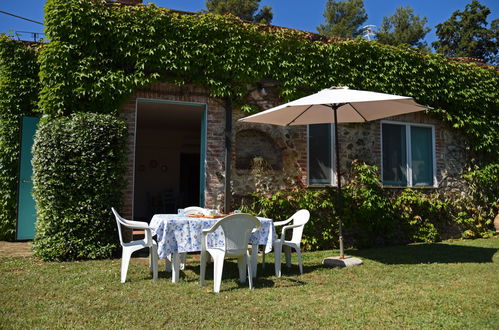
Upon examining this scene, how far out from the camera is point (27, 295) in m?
3.78

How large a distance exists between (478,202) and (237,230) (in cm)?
672

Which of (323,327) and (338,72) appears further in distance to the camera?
(338,72)

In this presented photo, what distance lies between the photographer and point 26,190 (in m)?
7.17

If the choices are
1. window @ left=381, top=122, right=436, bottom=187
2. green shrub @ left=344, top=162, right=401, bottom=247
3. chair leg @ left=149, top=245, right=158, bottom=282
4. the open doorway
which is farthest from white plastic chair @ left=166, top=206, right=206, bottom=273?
the open doorway

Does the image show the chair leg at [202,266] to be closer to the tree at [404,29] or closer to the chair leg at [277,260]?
the chair leg at [277,260]

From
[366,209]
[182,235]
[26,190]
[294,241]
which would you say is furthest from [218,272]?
[26,190]

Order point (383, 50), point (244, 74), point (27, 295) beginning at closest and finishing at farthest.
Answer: point (27, 295) → point (244, 74) → point (383, 50)

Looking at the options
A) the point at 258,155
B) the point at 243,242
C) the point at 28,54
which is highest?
the point at 28,54

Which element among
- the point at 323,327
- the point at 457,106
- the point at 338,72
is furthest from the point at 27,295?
the point at 457,106

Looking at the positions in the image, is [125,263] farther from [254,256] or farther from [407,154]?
[407,154]

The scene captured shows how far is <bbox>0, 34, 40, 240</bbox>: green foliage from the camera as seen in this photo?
7.32m

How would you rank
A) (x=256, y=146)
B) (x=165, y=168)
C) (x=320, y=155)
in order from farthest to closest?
(x=165, y=168) < (x=320, y=155) < (x=256, y=146)

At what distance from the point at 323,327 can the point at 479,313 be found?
4.59 feet

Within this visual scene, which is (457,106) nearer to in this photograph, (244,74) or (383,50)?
(383,50)
